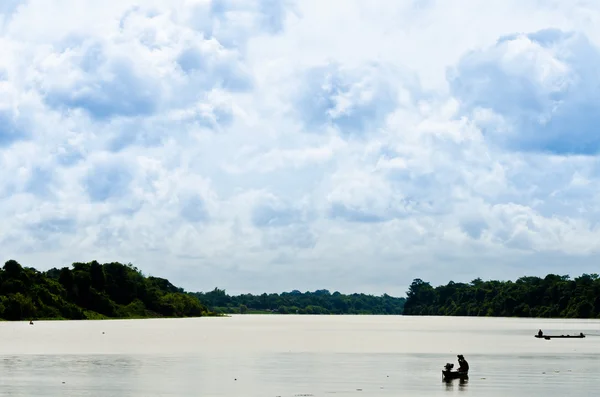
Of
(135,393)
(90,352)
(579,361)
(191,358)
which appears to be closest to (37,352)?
(90,352)

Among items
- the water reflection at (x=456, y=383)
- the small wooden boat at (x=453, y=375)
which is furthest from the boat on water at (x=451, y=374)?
the water reflection at (x=456, y=383)

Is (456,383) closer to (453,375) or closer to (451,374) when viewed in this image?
(451,374)

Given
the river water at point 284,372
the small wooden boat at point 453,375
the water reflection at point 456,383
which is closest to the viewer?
the river water at point 284,372

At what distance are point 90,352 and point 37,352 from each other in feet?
13.8

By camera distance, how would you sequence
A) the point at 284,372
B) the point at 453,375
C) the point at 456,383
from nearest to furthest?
the point at 456,383 < the point at 453,375 < the point at 284,372

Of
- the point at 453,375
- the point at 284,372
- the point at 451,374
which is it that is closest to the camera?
the point at 451,374

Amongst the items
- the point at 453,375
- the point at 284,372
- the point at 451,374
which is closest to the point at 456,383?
the point at 451,374

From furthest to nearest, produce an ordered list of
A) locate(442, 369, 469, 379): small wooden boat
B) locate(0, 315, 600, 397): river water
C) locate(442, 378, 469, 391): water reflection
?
locate(442, 369, 469, 379): small wooden boat, locate(442, 378, 469, 391): water reflection, locate(0, 315, 600, 397): river water

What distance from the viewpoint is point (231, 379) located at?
1980 inches

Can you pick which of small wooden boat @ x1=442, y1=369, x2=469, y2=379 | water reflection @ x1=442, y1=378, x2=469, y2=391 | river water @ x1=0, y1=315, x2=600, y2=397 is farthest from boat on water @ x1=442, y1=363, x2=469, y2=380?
river water @ x1=0, y1=315, x2=600, y2=397

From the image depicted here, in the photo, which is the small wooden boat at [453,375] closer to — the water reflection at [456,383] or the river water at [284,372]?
the water reflection at [456,383]

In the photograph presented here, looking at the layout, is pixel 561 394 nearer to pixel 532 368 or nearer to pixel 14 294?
pixel 532 368

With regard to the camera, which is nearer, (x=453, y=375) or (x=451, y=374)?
(x=451, y=374)

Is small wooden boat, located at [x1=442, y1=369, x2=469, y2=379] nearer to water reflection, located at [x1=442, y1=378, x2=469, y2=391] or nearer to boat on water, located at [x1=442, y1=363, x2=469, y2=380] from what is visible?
Result: boat on water, located at [x1=442, y1=363, x2=469, y2=380]
